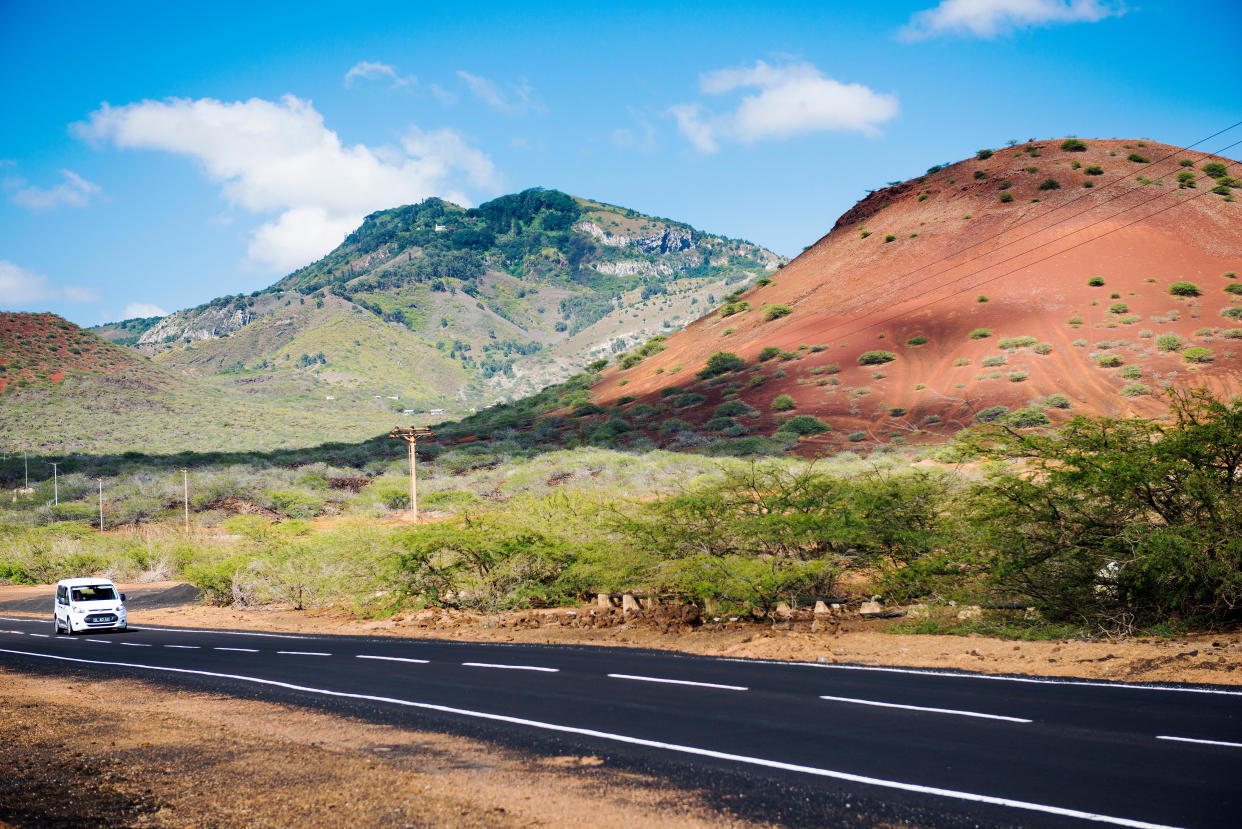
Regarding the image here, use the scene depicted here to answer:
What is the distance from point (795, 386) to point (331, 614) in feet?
141

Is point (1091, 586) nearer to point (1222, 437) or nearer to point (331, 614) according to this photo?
point (1222, 437)

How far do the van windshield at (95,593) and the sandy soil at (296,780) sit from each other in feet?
49.2

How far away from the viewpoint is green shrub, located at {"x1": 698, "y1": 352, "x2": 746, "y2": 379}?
67750mm

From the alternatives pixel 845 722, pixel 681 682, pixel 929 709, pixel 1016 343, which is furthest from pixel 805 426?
pixel 845 722

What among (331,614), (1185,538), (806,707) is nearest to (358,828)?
(806,707)

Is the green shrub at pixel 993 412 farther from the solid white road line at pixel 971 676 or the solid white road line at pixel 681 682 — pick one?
the solid white road line at pixel 681 682

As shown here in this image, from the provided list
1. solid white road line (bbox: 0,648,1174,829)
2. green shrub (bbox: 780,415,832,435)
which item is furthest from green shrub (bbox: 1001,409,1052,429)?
solid white road line (bbox: 0,648,1174,829)

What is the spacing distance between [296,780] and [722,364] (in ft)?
207

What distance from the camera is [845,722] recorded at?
8086 mm

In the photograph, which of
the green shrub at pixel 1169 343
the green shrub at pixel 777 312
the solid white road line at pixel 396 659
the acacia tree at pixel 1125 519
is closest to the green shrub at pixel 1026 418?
the green shrub at pixel 1169 343

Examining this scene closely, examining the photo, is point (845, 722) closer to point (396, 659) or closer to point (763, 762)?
point (763, 762)

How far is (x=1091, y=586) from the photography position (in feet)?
39.2

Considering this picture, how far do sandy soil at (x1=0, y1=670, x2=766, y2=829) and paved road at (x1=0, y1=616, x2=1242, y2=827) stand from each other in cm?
64

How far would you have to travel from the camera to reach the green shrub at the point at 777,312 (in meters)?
75.6
